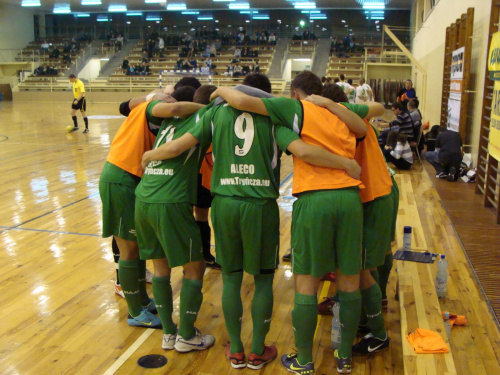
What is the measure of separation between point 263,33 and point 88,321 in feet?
105

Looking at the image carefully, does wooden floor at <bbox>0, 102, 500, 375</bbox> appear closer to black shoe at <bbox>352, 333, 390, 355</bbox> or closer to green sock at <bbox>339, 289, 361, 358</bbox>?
black shoe at <bbox>352, 333, 390, 355</bbox>

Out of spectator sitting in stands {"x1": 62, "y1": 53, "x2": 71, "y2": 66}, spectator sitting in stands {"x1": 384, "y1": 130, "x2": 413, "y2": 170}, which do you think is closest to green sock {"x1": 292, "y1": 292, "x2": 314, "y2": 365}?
spectator sitting in stands {"x1": 384, "y1": 130, "x2": 413, "y2": 170}

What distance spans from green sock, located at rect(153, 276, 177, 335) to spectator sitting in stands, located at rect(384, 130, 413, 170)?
23.8ft

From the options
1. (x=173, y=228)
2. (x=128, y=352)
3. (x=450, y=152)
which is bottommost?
(x=128, y=352)

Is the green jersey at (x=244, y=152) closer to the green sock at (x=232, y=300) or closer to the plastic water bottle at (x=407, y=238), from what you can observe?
the green sock at (x=232, y=300)

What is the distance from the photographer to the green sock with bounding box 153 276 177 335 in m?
3.15

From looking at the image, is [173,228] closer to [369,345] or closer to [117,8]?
[369,345]

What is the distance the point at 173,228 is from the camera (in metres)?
3.01

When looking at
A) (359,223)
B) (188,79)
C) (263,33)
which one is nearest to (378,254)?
(359,223)

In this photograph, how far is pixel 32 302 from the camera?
3896 millimetres

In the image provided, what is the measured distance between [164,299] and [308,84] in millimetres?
1547

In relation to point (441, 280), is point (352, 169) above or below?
above

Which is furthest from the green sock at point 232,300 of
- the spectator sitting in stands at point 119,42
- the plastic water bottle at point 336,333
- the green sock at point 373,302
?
the spectator sitting in stands at point 119,42

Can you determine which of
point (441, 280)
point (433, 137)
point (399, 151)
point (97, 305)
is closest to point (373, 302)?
point (441, 280)
